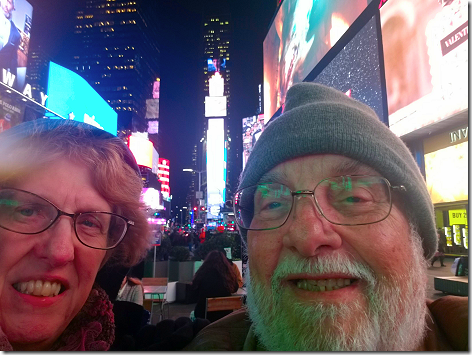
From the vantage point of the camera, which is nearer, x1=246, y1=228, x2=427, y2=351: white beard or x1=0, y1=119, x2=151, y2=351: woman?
x1=246, y1=228, x2=427, y2=351: white beard

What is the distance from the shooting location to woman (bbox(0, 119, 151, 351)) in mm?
844

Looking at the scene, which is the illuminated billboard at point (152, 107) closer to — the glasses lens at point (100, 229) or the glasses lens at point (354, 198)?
the glasses lens at point (100, 229)

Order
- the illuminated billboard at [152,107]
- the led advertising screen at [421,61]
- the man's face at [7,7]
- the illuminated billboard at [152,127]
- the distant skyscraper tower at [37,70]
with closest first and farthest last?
the led advertising screen at [421,61] < the man's face at [7,7] < the distant skyscraper tower at [37,70] < the illuminated billboard at [152,107] < the illuminated billboard at [152,127]

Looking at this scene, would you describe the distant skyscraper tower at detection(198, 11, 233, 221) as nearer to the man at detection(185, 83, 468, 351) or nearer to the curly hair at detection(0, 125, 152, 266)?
the curly hair at detection(0, 125, 152, 266)

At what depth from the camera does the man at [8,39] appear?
319 inches

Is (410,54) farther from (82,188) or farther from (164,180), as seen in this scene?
(164,180)

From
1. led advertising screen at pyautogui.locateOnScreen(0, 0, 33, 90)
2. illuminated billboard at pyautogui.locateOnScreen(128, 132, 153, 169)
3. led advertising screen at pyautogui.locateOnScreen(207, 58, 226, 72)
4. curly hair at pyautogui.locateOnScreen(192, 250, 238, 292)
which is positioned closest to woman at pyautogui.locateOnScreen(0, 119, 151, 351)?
curly hair at pyautogui.locateOnScreen(192, 250, 238, 292)

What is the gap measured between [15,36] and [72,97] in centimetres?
789

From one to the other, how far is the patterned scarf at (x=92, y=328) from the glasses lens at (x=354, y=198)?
0.94 m

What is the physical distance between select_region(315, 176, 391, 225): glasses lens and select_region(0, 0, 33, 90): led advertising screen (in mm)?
10755

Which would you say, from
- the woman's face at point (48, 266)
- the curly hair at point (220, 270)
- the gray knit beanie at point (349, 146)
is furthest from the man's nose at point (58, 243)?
the curly hair at point (220, 270)

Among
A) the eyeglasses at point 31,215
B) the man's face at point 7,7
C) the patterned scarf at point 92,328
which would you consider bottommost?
the patterned scarf at point 92,328

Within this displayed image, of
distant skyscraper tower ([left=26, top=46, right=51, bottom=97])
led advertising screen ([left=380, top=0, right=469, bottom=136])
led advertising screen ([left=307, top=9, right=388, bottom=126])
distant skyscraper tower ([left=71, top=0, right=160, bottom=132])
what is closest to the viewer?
led advertising screen ([left=380, top=0, right=469, bottom=136])

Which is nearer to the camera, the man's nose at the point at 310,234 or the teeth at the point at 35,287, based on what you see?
the man's nose at the point at 310,234
